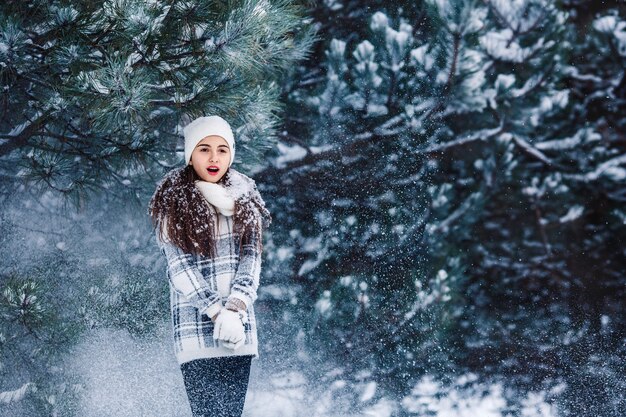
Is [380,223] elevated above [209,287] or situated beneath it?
elevated above

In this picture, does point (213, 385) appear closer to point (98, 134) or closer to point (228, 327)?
point (228, 327)

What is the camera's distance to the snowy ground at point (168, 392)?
2414mm

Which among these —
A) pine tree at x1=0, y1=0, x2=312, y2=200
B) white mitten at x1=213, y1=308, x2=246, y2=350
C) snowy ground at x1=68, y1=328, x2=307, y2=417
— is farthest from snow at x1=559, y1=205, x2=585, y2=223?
white mitten at x1=213, y1=308, x2=246, y2=350

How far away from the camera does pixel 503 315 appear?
10.9 ft

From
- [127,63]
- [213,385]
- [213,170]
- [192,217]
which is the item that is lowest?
[213,385]

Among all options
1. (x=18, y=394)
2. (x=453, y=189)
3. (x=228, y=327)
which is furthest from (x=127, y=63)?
(x=453, y=189)

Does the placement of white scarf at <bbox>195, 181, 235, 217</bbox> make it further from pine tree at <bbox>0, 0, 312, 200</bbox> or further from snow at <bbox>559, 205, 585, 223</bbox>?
snow at <bbox>559, 205, 585, 223</bbox>

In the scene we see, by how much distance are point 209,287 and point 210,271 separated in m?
0.05

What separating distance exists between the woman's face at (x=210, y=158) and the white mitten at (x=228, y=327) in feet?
0.98

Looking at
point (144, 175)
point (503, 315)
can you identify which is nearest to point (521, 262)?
point (503, 315)

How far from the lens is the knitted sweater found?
4.84 feet

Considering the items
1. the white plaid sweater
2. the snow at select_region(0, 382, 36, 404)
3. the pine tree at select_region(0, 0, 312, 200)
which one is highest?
the pine tree at select_region(0, 0, 312, 200)

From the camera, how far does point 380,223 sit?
10.3ft

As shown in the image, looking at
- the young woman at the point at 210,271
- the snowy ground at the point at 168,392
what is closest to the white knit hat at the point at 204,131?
the young woman at the point at 210,271
